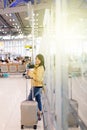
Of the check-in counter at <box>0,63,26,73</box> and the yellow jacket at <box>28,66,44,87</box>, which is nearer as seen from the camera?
the yellow jacket at <box>28,66,44,87</box>

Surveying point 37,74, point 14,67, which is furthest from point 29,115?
point 14,67

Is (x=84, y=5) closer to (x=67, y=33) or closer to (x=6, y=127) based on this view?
(x=67, y=33)

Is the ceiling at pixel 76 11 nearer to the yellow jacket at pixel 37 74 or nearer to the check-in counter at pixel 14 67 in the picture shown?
the yellow jacket at pixel 37 74

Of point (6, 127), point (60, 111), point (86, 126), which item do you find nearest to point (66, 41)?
point (60, 111)

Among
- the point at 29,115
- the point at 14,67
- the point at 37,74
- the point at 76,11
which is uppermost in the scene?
the point at 76,11

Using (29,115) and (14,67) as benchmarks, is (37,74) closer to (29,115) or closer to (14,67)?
(29,115)

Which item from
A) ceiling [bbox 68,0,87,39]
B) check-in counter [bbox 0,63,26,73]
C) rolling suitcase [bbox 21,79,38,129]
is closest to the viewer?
ceiling [bbox 68,0,87,39]

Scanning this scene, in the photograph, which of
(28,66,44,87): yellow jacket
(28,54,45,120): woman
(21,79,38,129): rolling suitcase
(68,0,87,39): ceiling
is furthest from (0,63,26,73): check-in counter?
(68,0,87,39): ceiling

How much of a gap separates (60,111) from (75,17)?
99 cm

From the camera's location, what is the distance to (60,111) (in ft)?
8.39

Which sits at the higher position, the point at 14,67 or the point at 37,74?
the point at 14,67

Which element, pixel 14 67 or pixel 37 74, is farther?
pixel 14 67

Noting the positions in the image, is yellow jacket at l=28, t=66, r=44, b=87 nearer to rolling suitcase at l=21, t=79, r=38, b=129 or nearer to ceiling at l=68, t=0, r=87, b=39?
rolling suitcase at l=21, t=79, r=38, b=129

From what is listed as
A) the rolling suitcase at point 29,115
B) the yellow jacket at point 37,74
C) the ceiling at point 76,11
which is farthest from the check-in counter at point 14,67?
the ceiling at point 76,11
